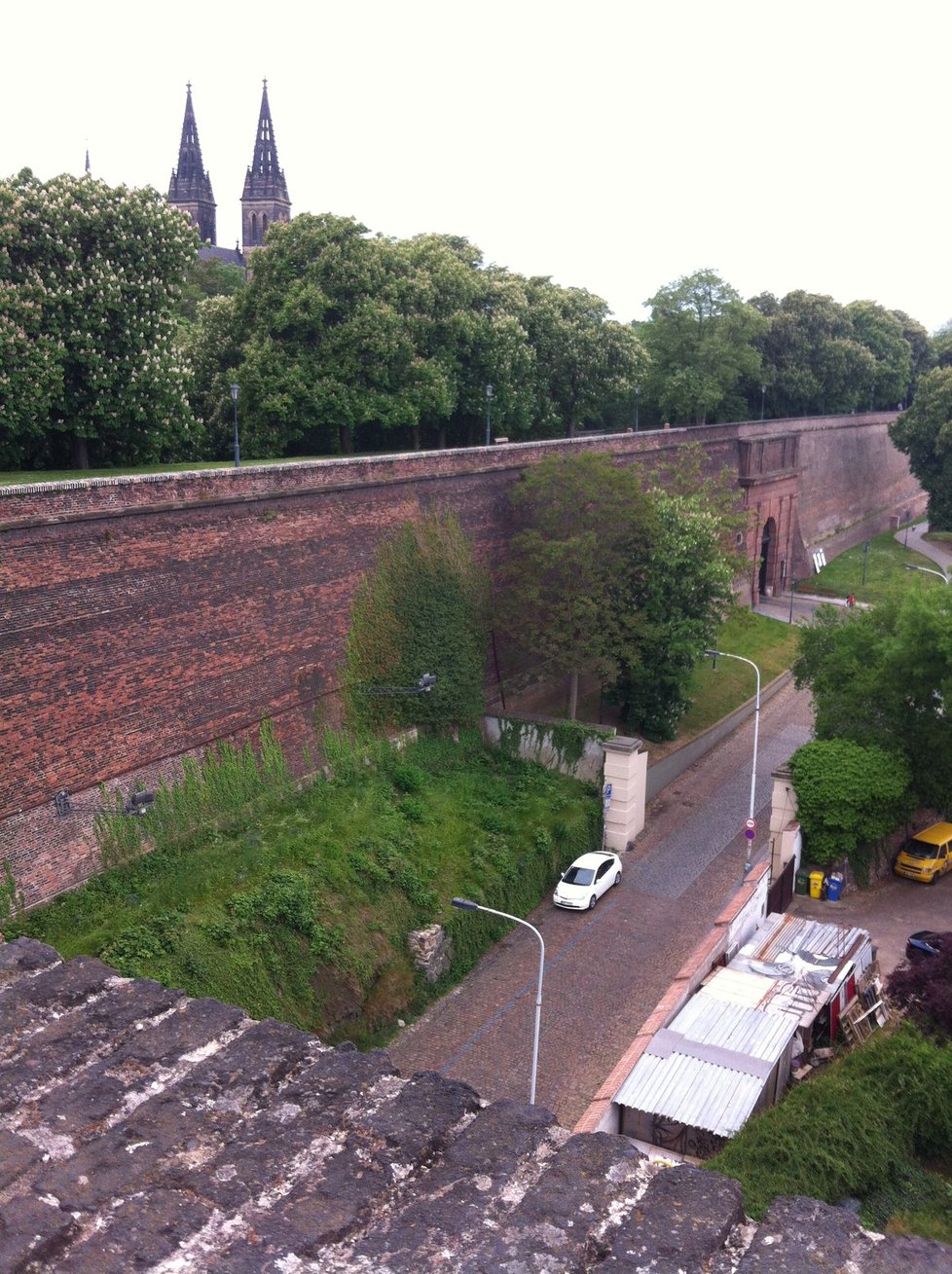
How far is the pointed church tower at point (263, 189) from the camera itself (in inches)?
3962

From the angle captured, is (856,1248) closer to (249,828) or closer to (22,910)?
(22,910)

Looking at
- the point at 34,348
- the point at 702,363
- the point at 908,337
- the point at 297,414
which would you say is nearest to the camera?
the point at 34,348

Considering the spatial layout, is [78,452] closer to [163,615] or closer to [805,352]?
[163,615]

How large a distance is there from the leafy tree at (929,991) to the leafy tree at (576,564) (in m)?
13.3

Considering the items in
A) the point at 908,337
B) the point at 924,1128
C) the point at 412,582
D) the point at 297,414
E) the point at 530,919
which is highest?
the point at 908,337

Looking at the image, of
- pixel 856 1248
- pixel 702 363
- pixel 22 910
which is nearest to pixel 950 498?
pixel 702 363

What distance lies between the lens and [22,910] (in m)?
18.2

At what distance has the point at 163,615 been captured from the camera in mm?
21031

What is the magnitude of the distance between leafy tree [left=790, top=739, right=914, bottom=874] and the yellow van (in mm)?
813

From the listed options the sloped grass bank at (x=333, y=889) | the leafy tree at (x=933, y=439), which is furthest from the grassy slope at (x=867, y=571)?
the sloped grass bank at (x=333, y=889)

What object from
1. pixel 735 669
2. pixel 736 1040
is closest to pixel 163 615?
pixel 736 1040

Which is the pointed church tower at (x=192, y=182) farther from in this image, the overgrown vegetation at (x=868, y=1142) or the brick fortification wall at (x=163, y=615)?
the overgrown vegetation at (x=868, y=1142)

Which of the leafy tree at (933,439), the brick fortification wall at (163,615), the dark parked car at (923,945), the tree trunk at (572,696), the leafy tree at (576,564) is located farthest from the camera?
the leafy tree at (933,439)

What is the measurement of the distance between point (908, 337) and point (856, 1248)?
90.0 metres
